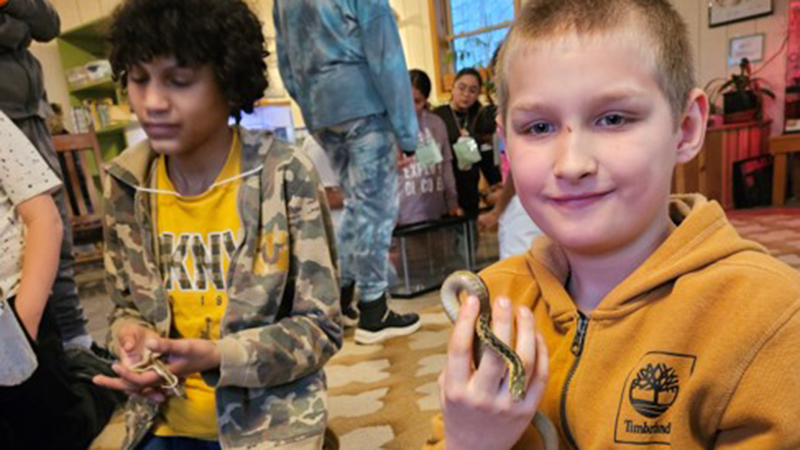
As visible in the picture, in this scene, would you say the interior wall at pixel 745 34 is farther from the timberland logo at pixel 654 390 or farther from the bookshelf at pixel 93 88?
the bookshelf at pixel 93 88

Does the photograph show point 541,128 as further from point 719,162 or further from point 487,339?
point 719,162

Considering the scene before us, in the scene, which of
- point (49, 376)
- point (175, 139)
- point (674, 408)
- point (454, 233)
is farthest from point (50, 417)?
point (454, 233)

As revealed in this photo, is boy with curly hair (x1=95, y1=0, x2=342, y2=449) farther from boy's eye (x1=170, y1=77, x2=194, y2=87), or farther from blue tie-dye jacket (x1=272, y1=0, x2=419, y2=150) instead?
blue tie-dye jacket (x1=272, y1=0, x2=419, y2=150)

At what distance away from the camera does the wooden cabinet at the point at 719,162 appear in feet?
15.1

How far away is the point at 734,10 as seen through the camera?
477 cm

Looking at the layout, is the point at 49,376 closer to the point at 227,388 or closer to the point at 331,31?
the point at 227,388

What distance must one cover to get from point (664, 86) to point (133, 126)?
595 cm

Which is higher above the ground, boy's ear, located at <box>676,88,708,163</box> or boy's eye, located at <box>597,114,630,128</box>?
boy's eye, located at <box>597,114,630,128</box>

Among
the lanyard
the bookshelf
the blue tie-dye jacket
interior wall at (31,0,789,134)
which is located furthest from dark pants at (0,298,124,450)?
the bookshelf

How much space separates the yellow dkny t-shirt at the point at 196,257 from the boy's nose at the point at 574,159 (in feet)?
2.05

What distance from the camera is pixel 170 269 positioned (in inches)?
40.0

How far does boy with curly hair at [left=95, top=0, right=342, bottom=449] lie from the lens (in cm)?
91

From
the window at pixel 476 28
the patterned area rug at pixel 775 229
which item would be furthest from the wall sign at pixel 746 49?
the window at pixel 476 28

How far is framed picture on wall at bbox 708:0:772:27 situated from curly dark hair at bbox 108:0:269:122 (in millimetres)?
5107
